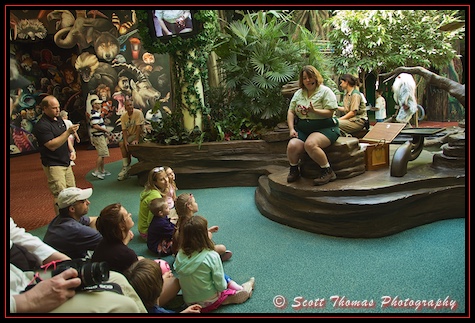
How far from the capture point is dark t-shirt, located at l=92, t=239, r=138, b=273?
2.29m

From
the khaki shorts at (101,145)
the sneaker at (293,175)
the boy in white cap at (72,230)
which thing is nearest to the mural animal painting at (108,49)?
the khaki shorts at (101,145)

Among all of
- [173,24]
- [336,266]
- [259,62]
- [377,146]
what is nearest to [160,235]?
[336,266]

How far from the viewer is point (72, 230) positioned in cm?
271

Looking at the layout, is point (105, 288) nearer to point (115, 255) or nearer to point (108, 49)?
point (115, 255)

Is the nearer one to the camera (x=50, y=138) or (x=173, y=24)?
(x=50, y=138)

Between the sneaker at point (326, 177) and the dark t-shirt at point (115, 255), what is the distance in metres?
2.33

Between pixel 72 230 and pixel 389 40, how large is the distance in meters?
5.39

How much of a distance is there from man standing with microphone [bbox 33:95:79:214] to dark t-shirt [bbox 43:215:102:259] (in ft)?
2.76

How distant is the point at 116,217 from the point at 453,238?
3042 mm

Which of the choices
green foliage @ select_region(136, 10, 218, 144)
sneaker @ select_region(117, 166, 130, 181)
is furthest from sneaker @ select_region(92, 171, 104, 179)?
green foliage @ select_region(136, 10, 218, 144)

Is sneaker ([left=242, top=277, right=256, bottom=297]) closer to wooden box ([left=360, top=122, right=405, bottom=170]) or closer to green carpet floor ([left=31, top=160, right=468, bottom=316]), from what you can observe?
green carpet floor ([left=31, top=160, right=468, bottom=316])

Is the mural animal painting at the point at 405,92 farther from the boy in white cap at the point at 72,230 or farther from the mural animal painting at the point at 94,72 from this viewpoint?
the mural animal painting at the point at 94,72
